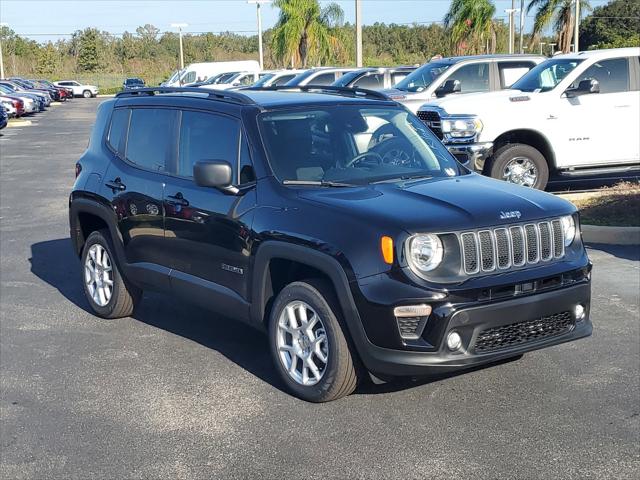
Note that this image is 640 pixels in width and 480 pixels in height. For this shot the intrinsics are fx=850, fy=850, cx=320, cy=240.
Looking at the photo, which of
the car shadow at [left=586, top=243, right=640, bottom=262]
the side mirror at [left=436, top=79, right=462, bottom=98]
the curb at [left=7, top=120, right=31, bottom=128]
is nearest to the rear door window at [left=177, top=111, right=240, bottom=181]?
the car shadow at [left=586, top=243, right=640, bottom=262]

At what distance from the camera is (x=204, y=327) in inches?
275

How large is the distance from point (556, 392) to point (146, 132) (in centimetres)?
369

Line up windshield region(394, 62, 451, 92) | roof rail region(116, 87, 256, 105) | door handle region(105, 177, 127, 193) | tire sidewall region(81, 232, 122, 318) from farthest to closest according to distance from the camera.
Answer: windshield region(394, 62, 451, 92)
tire sidewall region(81, 232, 122, 318)
door handle region(105, 177, 127, 193)
roof rail region(116, 87, 256, 105)

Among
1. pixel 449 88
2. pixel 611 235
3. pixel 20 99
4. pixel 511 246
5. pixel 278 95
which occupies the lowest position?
pixel 611 235

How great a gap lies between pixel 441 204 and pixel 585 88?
24.5 feet

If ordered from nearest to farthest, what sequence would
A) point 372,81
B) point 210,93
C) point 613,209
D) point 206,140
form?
point 206,140, point 210,93, point 613,209, point 372,81

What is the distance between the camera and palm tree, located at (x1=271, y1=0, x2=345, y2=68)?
46.8 metres

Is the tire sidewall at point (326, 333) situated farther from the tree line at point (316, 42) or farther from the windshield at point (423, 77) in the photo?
the tree line at point (316, 42)

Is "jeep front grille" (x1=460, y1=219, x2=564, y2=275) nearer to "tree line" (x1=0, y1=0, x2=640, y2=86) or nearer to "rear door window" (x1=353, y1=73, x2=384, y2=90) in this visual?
"rear door window" (x1=353, y1=73, x2=384, y2=90)

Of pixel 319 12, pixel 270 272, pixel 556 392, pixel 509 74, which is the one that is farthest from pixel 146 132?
pixel 319 12

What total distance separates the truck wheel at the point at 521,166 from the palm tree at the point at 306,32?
36300 mm

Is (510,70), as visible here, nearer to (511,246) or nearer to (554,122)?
(554,122)

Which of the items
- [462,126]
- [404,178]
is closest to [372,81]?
[462,126]

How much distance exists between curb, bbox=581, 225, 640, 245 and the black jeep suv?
3858 mm
